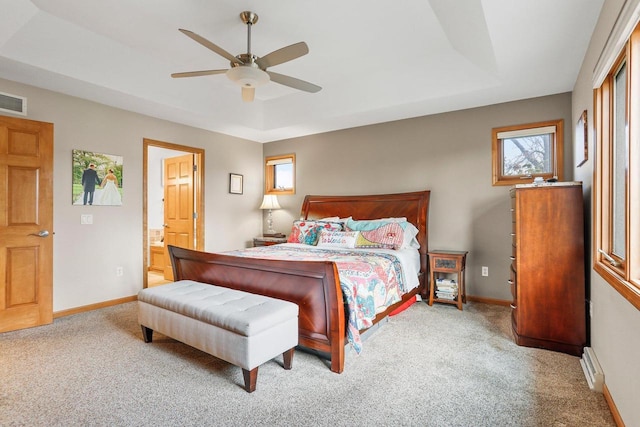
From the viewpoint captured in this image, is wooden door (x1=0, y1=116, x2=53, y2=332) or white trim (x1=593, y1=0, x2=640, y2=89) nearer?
white trim (x1=593, y1=0, x2=640, y2=89)

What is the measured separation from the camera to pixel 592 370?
221 cm

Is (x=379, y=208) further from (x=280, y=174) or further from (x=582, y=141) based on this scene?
(x=582, y=141)

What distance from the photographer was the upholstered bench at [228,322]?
207 cm

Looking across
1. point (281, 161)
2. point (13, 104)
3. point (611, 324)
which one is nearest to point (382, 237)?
point (611, 324)

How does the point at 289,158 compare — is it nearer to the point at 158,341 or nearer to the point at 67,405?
the point at 158,341

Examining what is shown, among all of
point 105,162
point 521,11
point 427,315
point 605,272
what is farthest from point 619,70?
point 105,162

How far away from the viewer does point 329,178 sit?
5434 mm

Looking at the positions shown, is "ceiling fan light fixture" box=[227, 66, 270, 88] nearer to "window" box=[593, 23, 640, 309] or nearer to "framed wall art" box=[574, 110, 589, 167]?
"window" box=[593, 23, 640, 309]

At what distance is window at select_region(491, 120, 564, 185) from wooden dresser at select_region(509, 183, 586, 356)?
1183 mm

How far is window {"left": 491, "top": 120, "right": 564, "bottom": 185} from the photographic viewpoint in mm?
3699

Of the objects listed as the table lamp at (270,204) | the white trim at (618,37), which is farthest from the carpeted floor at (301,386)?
the table lamp at (270,204)

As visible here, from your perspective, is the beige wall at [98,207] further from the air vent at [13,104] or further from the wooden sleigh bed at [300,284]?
the wooden sleigh bed at [300,284]

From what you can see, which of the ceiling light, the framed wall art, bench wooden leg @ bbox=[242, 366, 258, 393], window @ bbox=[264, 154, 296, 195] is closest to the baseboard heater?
the framed wall art

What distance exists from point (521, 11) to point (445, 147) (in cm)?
225
